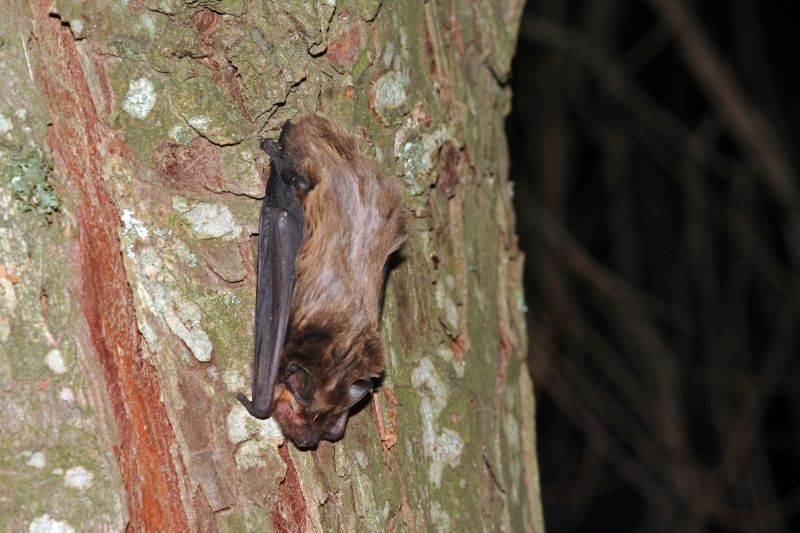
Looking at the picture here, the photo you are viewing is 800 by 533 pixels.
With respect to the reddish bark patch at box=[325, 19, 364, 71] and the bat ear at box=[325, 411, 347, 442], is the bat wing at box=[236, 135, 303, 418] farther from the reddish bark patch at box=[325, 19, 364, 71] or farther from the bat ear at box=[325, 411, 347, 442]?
the reddish bark patch at box=[325, 19, 364, 71]

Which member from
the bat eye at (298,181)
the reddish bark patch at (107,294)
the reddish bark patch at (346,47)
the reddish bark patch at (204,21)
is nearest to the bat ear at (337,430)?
the reddish bark patch at (107,294)

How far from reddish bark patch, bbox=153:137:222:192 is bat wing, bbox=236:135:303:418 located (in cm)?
17

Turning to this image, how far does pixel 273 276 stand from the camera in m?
2.79

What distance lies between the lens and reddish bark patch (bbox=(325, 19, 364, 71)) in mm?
2738

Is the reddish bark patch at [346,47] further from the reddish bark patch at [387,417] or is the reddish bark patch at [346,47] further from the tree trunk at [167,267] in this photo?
the reddish bark patch at [387,417]

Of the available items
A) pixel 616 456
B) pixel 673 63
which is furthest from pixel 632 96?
pixel 616 456

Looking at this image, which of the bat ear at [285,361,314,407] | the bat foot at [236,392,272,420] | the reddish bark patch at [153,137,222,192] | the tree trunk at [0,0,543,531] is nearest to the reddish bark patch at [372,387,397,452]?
the tree trunk at [0,0,543,531]

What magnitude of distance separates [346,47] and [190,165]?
0.61m

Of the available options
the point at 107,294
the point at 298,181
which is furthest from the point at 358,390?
the point at 107,294

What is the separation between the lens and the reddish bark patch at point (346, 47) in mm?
2738

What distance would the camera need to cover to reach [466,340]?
10.2 feet

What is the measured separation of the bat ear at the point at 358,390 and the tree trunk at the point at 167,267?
0.14 ft

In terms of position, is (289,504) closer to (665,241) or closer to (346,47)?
(346,47)

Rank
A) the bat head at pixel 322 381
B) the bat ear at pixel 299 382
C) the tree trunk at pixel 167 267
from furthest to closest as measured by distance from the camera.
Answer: the bat ear at pixel 299 382 < the bat head at pixel 322 381 < the tree trunk at pixel 167 267
